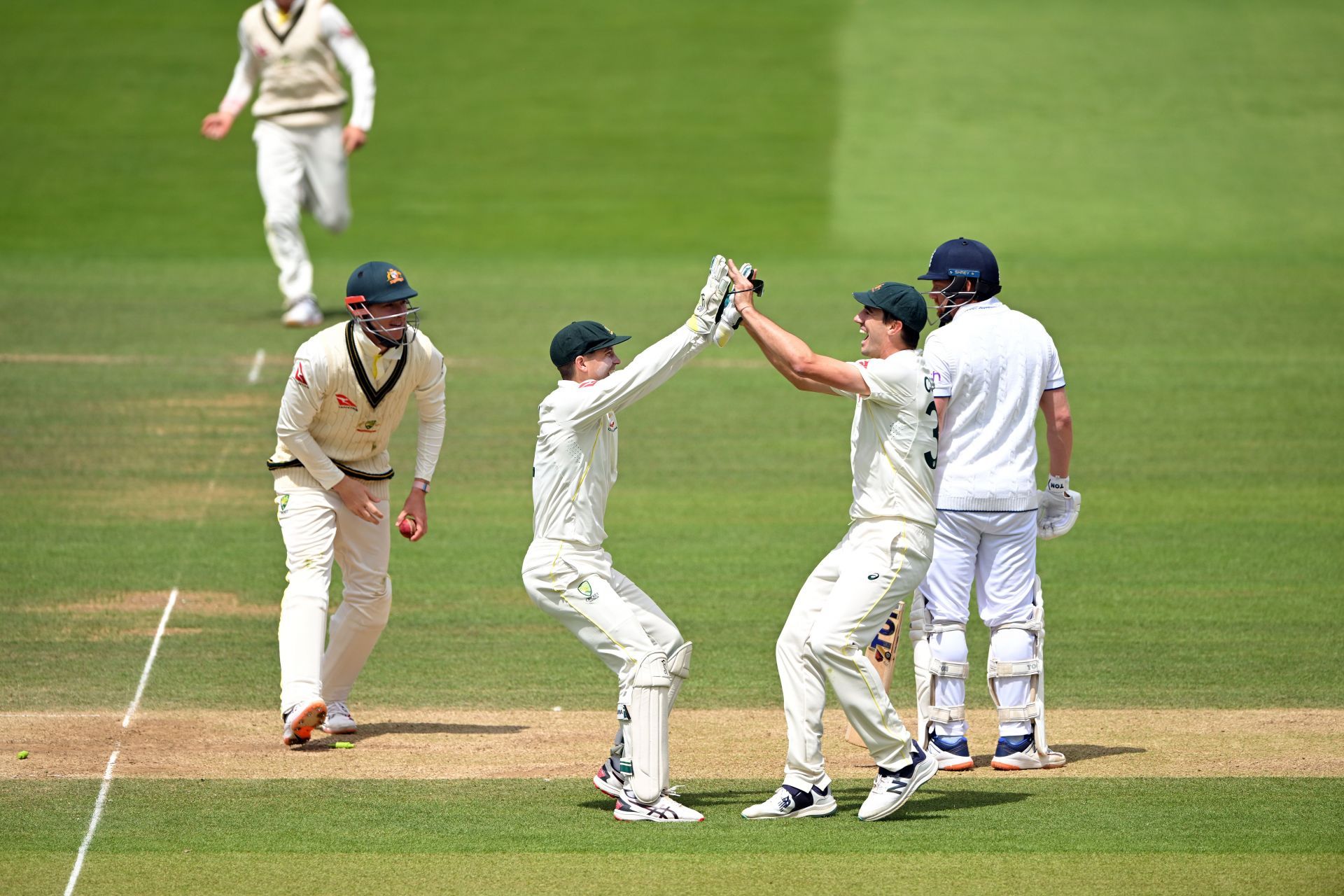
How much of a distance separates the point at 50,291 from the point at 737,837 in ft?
44.8

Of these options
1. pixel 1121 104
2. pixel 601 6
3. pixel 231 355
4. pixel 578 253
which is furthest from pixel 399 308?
pixel 601 6

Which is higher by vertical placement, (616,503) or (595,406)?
(595,406)

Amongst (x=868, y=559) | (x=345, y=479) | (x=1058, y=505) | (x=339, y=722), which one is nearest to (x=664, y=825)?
(x=868, y=559)

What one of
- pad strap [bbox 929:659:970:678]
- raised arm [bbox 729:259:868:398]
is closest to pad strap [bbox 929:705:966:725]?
pad strap [bbox 929:659:970:678]

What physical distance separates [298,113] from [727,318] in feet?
33.1

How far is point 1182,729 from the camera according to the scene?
860 cm

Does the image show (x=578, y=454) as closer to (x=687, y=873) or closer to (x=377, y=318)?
(x=377, y=318)

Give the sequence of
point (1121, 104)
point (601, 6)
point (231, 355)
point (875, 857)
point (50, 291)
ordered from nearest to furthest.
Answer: point (875, 857), point (231, 355), point (50, 291), point (1121, 104), point (601, 6)

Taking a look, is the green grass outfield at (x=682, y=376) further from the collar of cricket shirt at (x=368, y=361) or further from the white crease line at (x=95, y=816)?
the collar of cricket shirt at (x=368, y=361)

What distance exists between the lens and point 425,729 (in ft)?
28.6

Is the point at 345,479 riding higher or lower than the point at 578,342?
lower

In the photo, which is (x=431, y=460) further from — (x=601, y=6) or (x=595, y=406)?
(x=601, y=6)

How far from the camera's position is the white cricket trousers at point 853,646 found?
706 centimetres

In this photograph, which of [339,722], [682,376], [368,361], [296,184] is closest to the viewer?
[368,361]
